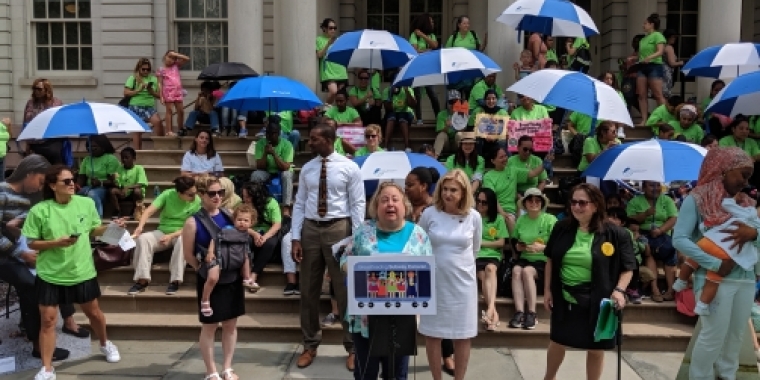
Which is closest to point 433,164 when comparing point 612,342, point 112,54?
point 612,342

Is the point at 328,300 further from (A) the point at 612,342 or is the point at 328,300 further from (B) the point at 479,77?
(B) the point at 479,77

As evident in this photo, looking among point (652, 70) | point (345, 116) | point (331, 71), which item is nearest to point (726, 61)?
point (652, 70)

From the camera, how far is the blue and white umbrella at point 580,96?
7.68 metres

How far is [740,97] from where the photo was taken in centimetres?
834

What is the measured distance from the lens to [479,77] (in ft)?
36.3

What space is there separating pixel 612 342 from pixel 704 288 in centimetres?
74

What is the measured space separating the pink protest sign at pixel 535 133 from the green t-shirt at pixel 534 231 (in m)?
1.81

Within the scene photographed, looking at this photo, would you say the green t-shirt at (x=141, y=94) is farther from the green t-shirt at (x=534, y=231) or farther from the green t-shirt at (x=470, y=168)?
the green t-shirt at (x=534, y=231)

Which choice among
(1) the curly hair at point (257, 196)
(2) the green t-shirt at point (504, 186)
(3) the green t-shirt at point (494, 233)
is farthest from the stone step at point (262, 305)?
(2) the green t-shirt at point (504, 186)

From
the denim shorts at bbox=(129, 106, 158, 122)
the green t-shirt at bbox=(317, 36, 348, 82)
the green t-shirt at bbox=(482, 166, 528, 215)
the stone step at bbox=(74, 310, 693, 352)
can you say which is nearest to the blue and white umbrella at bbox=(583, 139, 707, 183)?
the green t-shirt at bbox=(482, 166, 528, 215)

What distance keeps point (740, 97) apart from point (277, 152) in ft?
19.3

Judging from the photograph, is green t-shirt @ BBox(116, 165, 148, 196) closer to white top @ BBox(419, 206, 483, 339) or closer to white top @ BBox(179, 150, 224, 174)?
white top @ BBox(179, 150, 224, 174)

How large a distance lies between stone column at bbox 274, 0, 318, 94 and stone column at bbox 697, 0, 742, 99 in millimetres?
6850

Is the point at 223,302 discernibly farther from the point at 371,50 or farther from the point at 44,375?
the point at 371,50
